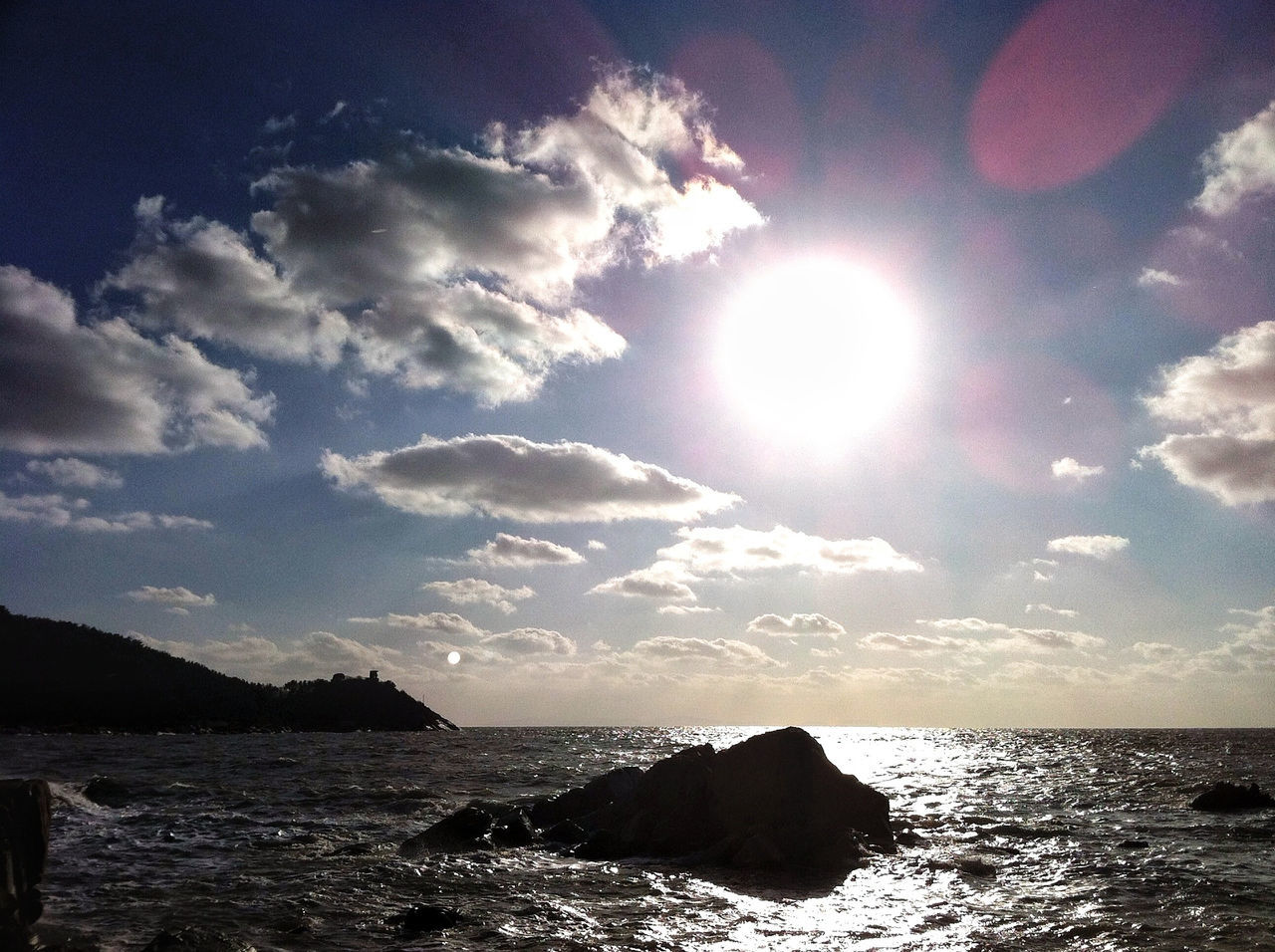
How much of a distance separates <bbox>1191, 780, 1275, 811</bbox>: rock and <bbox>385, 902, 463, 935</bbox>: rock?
101 ft

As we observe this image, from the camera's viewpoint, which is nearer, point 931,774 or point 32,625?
point 931,774

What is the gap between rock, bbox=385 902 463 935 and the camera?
45.1ft

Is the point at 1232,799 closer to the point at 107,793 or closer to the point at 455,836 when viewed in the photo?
the point at 455,836

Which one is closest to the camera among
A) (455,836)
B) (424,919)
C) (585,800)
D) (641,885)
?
(424,919)

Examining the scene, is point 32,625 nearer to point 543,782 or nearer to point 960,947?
point 543,782

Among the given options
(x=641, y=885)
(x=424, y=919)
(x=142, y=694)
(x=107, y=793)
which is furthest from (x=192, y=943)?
(x=142, y=694)

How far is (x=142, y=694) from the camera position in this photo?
153 meters

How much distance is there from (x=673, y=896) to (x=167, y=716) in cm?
17210

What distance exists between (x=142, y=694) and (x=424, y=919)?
6808 inches

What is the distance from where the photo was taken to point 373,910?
48.9 ft

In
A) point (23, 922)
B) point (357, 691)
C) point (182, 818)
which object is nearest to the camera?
point (23, 922)

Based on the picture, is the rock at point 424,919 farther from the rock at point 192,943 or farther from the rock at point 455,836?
the rock at point 455,836

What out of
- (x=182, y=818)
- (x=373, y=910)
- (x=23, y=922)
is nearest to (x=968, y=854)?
(x=373, y=910)

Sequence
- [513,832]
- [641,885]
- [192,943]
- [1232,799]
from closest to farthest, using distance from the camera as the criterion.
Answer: [192,943], [641,885], [513,832], [1232,799]
